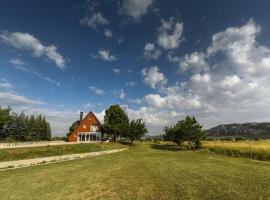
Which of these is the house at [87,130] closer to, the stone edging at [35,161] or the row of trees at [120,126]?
the row of trees at [120,126]

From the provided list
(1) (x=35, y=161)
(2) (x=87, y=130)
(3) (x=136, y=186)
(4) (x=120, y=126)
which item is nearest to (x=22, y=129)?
(2) (x=87, y=130)

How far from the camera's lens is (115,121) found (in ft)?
192

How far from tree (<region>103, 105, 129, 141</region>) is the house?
2.72m

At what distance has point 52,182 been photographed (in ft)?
47.5

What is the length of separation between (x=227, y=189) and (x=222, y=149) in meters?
27.1

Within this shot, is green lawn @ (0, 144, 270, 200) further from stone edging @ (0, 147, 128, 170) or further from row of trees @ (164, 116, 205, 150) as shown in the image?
row of trees @ (164, 116, 205, 150)

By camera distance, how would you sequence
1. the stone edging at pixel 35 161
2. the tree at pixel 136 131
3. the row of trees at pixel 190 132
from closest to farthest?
1. the stone edging at pixel 35 161
2. the row of trees at pixel 190 132
3. the tree at pixel 136 131

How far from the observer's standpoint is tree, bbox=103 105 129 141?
2175 inches

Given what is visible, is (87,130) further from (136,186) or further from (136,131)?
(136,186)

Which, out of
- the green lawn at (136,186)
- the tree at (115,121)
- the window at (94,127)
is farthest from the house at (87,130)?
the green lawn at (136,186)

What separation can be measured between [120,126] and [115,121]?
4165 millimetres

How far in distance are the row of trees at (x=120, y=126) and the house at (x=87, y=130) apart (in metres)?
2.56

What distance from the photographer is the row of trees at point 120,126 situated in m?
53.2

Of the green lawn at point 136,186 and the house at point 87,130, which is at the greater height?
the house at point 87,130
